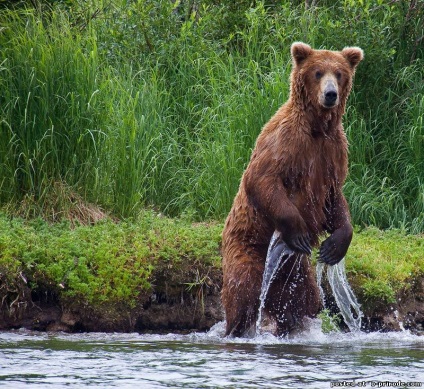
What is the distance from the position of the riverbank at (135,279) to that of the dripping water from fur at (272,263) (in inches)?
34.4

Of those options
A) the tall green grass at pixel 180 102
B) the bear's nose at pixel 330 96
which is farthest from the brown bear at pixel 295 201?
the tall green grass at pixel 180 102

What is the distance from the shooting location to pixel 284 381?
4.78 meters

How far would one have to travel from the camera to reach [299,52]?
669cm

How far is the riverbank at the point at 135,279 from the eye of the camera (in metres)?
6.97

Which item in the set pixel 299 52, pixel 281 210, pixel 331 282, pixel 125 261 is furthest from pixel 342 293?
pixel 299 52

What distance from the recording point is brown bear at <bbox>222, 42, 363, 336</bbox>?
6.41 meters

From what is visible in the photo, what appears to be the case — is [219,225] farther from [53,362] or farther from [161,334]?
[53,362]

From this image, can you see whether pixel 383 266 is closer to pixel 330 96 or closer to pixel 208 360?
pixel 330 96

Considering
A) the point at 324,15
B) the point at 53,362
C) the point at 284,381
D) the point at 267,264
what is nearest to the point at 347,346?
the point at 267,264

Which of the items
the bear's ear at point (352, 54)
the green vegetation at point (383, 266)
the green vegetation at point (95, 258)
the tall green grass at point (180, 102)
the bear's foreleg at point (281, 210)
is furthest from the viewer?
the tall green grass at point (180, 102)

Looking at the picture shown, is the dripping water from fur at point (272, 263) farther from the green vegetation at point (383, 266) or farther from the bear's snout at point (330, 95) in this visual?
the green vegetation at point (383, 266)

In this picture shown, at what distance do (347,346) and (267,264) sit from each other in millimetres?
761

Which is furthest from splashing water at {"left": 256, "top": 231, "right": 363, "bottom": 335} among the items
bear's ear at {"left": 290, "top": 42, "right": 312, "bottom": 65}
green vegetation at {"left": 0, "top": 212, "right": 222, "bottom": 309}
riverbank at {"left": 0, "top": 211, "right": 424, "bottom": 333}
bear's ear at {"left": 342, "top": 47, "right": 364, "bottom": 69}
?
bear's ear at {"left": 342, "top": 47, "right": 364, "bottom": 69}

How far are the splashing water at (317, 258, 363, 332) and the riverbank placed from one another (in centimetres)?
31
